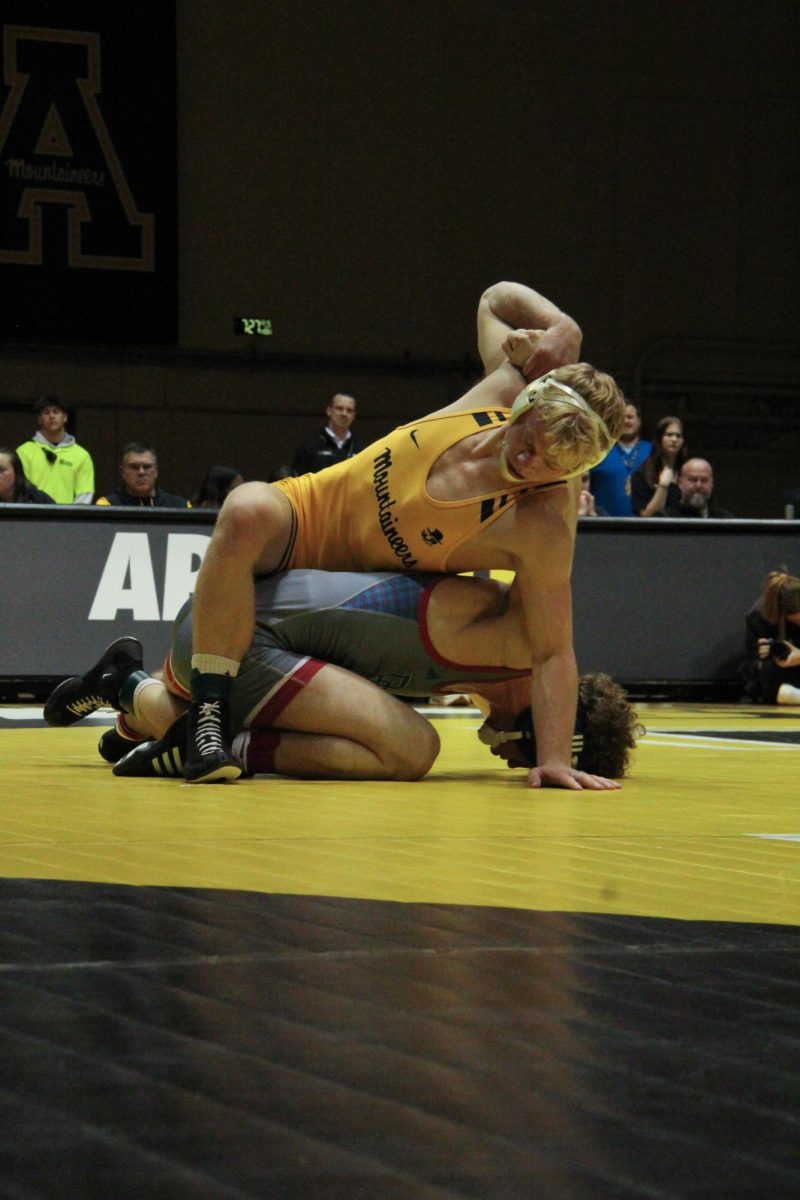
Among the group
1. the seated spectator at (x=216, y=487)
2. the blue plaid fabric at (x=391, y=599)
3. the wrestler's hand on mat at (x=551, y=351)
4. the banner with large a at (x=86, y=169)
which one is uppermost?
the banner with large a at (x=86, y=169)

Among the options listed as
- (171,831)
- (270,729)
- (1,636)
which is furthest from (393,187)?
(171,831)

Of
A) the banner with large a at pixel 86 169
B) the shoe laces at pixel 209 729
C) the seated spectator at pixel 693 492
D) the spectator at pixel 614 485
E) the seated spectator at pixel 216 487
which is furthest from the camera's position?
the banner with large a at pixel 86 169

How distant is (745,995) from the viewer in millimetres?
2061

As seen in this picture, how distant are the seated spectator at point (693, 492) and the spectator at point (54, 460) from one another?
374 centimetres

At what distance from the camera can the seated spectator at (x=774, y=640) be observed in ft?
31.8

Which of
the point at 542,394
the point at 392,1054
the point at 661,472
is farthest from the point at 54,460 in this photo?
the point at 392,1054

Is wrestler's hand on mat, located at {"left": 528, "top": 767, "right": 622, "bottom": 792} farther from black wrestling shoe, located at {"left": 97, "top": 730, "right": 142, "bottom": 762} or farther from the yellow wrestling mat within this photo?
black wrestling shoe, located at {"left": 97, "top": 730, "right": 142, "bottom": 762}

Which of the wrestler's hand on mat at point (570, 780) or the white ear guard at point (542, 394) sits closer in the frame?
the white ear guard at point (542, 394)

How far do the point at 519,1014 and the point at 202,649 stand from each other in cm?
268

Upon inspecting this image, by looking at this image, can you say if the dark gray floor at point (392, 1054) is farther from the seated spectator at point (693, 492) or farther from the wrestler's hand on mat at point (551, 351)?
the seated spectator at point (693, 492)

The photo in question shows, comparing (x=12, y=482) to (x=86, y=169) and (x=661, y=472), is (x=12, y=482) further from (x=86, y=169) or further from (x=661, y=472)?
(x=86, y=169)

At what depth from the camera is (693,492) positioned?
11164 mm

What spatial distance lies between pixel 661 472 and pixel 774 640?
2.23 meters

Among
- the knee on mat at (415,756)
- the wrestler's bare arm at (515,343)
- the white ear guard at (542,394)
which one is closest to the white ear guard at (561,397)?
the white ear guard at (542,394)
